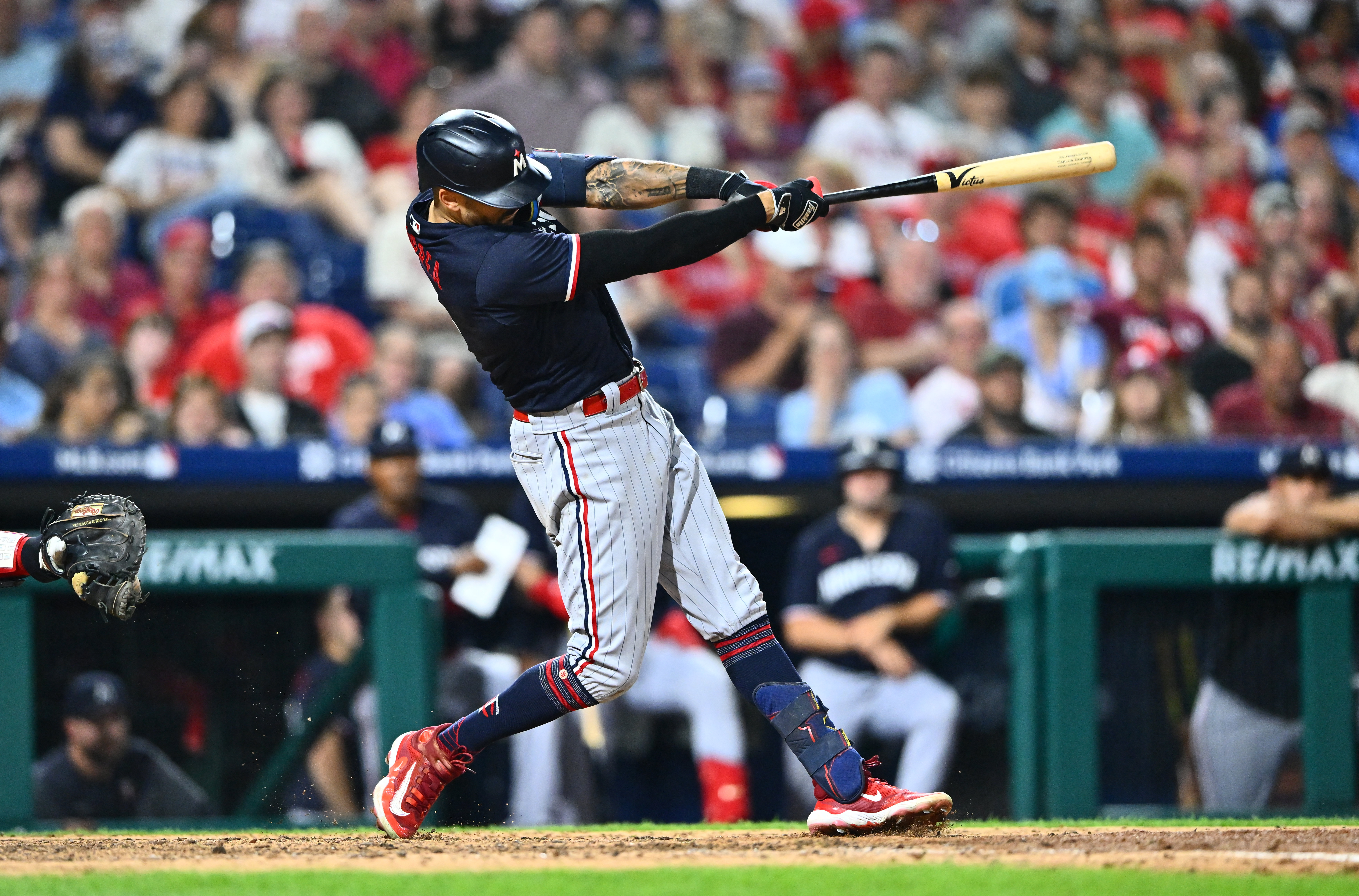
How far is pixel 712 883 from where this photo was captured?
107 inches

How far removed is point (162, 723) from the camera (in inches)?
188

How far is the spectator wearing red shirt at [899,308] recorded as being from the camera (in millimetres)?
6828

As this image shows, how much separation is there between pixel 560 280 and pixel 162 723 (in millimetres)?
2486

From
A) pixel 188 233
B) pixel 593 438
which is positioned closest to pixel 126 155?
pixel 188 233

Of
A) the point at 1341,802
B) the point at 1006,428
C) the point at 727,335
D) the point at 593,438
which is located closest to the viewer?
the point at 593,438

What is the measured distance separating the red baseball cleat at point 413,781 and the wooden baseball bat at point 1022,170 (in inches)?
61.5

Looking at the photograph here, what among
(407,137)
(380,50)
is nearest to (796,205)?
(407,137)

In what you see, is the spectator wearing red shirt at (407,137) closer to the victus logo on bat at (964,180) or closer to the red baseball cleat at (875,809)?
the victus logo on bat at (964,180)

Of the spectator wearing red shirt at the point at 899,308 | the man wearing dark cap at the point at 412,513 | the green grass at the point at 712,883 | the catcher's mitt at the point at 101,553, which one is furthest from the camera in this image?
the spectator wearing red shirt at the point at 899,308

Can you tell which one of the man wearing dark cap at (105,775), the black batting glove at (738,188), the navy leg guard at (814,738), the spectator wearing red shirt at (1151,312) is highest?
the spectator wearing red shirt at (1151,312)

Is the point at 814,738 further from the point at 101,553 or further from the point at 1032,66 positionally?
the point at 1032,66

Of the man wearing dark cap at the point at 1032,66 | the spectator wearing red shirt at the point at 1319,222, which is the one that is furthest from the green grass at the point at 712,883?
the man wearing dark cap at the point at 1032,66

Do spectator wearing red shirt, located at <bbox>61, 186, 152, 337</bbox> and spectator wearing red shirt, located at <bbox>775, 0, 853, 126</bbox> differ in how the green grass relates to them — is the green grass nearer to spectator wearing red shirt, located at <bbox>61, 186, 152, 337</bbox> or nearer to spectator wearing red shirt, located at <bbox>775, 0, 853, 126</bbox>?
spectator wearing red shirt, located at <bbox>61, 186, 152, 337</bbox>

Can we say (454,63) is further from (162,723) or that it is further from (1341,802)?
(1341,802)
